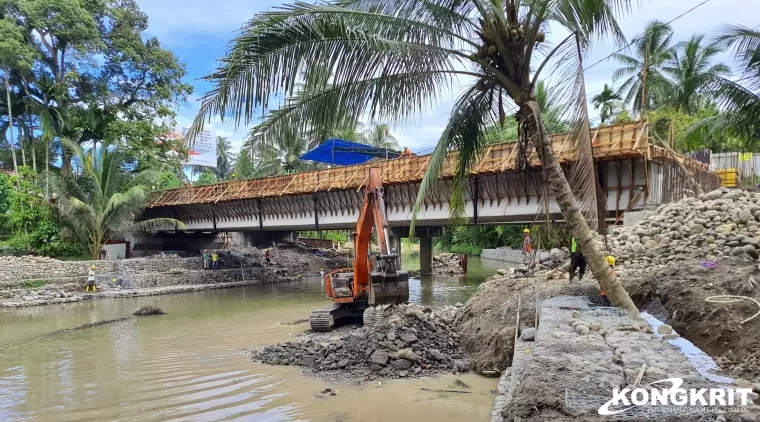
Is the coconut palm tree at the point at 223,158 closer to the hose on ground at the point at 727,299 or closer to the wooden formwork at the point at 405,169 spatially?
the wooden formwork at the point at 405,169

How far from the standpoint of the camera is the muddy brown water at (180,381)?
7766 mm

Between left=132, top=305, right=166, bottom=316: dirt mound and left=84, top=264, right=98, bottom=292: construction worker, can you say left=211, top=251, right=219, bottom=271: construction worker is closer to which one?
left=84, top=264, right=98, bottom=292: construction worker

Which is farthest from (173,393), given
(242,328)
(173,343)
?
(242,328)

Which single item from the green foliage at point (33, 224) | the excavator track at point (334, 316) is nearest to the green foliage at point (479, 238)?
the green foliage at point (33, 224)

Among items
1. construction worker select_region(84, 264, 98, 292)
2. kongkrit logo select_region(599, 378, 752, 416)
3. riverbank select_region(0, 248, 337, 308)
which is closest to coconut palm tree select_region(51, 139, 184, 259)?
riverbank select_region(0, 248, 337, 308)

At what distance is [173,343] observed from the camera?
13.8m

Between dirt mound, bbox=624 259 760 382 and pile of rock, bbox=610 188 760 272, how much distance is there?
37.3 inches

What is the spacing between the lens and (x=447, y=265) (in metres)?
38.2

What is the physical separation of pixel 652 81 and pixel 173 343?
3273cm

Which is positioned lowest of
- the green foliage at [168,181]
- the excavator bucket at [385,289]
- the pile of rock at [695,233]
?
the excavator bucket at [385,289]

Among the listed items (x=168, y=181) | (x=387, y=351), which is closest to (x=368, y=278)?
(x=387, y=351)

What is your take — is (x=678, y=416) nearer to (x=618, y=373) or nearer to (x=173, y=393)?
(x=618, y=373)

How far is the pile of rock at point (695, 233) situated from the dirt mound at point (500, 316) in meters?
1.73

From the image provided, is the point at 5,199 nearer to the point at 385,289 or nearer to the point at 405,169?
the point at 405,169
